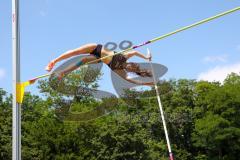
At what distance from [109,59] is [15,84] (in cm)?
174

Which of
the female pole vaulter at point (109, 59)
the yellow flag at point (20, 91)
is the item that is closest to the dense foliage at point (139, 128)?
the female pole vaulter at point (109, 59)

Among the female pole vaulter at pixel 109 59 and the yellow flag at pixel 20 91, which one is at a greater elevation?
the female pole vaulter at pixel 109 59

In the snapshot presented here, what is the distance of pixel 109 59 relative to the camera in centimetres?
817

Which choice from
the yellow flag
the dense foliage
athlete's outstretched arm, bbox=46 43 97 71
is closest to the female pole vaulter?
athlete's outstretched arm, bbox=46 43 97 71

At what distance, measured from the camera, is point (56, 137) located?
80.3ft

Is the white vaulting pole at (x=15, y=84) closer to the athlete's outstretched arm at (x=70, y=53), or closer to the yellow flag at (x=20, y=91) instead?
the yellow flag at (x=20, y=91)

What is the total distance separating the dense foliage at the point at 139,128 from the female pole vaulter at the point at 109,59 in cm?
1280

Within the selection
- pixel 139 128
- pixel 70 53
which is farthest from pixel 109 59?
pixel 139 128

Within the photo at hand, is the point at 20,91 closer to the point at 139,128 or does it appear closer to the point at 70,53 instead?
the point at 70,53

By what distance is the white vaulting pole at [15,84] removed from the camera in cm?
686

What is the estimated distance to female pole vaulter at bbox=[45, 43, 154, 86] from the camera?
7.46 metres

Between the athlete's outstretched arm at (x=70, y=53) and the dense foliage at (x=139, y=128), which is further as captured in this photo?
the dense foliage at (x=139, y=128)

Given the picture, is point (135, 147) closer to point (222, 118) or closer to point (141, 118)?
point (141, 118)

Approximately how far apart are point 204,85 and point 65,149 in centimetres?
1320
